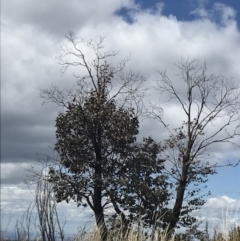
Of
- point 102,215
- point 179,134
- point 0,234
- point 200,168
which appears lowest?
point 0,234

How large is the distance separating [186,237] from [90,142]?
6703mm

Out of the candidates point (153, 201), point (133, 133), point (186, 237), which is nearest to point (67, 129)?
point (133, 133)

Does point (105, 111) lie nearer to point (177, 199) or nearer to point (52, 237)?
point (177, 199)

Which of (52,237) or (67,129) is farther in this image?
(67,129)

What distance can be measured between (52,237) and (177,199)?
1450 centimetres

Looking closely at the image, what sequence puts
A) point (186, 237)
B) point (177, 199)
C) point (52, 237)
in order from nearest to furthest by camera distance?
point (52, 237), point (186, 237), point (177, 199)

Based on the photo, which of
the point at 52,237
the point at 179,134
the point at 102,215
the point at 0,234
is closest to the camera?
the point at 0,234

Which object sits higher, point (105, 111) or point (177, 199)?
point (105, 111)

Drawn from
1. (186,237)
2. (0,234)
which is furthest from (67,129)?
(0,234)

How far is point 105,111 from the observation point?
2605 centimetres

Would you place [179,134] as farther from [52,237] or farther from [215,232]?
[52,237]

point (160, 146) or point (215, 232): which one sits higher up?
point (160, 146)

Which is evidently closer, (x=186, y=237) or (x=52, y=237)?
(x=52, y=237)

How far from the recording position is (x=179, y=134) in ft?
93.5
